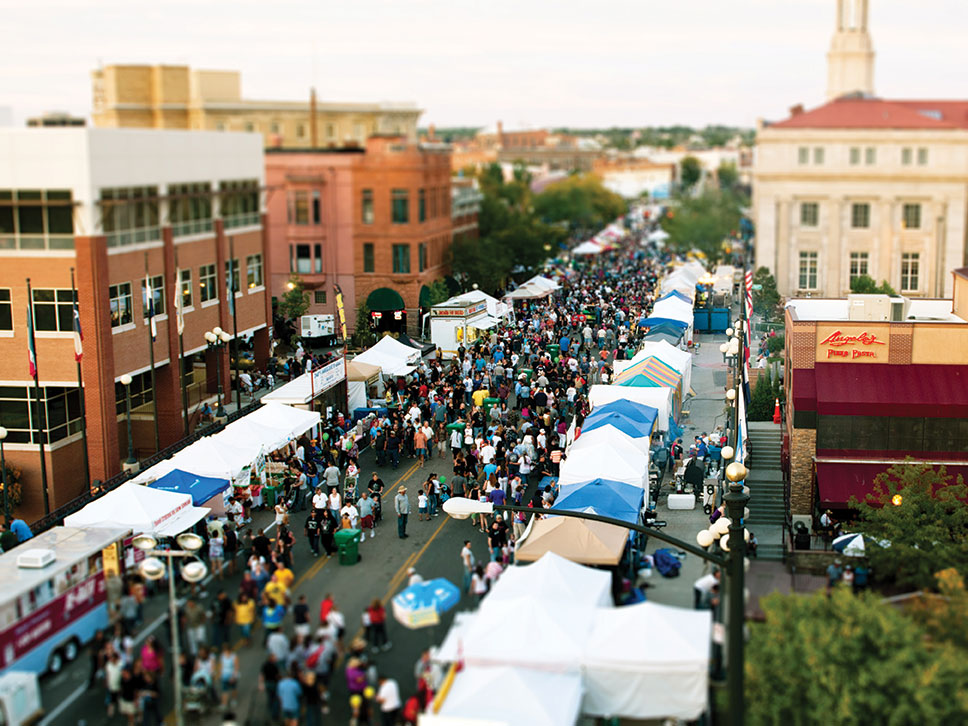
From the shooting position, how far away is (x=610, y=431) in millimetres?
32469

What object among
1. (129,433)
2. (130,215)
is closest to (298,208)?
(130,215)

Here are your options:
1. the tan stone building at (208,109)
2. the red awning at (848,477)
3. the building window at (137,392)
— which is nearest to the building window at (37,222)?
the building window at (137,392)

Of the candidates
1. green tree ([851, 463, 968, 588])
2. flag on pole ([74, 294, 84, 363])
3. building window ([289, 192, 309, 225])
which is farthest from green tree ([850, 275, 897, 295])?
flag on pole ([74, 294, 84, 363])

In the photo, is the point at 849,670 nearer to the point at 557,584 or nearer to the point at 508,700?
the point at 508,700

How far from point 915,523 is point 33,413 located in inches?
993

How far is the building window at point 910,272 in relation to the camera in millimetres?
82000

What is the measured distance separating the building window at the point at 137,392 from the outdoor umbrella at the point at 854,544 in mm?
23144

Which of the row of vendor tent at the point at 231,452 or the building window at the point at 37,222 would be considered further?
the building window at the point at 37,222

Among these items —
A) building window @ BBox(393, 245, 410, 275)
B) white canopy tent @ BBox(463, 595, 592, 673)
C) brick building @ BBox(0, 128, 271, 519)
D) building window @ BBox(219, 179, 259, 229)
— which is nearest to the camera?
white canopy tent @ BBox(463, 595, 592, 673)

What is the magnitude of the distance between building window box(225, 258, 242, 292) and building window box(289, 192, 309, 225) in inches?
789

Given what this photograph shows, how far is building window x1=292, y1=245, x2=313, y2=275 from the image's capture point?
2616 inches

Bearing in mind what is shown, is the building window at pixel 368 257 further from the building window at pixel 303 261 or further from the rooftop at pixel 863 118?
the rooftop at pixel 863 118

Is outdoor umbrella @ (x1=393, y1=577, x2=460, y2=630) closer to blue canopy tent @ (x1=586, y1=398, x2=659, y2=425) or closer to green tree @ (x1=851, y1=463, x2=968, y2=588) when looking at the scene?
green tree @ (x1=851, y1=463, x2=968, y2=588)

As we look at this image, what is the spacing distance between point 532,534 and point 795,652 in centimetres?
866
